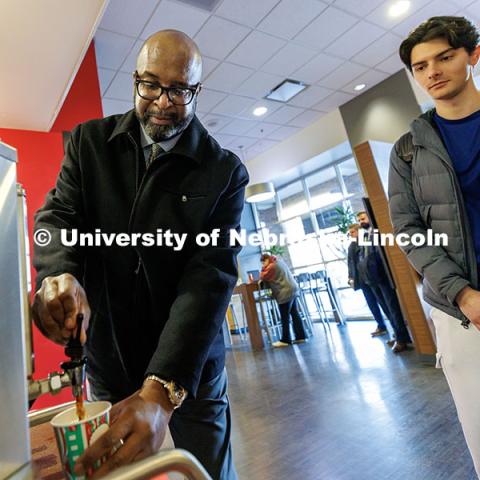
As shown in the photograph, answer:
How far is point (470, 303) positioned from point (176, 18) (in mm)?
3565

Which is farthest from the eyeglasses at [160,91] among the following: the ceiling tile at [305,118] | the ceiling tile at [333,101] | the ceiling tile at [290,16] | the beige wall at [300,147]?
the beige wall at [300,147]

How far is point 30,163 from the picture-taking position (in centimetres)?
261

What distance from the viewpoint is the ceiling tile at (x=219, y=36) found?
11.6ft

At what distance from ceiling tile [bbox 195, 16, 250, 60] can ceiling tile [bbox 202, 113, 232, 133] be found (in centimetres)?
147

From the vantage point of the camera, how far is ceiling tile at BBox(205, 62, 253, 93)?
14.1 ft

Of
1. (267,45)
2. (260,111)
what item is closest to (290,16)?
(267,45)

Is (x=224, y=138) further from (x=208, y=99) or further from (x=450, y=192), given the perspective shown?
(x=450, y=192)

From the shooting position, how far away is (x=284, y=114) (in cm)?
583

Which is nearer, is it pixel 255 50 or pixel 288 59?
pixel 255 50

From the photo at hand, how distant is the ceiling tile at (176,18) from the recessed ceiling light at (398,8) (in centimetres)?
206

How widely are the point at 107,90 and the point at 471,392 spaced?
4.61 meters

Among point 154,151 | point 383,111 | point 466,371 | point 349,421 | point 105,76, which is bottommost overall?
point 349,421

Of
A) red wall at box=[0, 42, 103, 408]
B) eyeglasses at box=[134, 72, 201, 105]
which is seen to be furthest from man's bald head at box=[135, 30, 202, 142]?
red wall at box=[0, 42, 103, 408]

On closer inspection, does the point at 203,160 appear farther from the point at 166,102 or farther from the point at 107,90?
the point at 107,90
